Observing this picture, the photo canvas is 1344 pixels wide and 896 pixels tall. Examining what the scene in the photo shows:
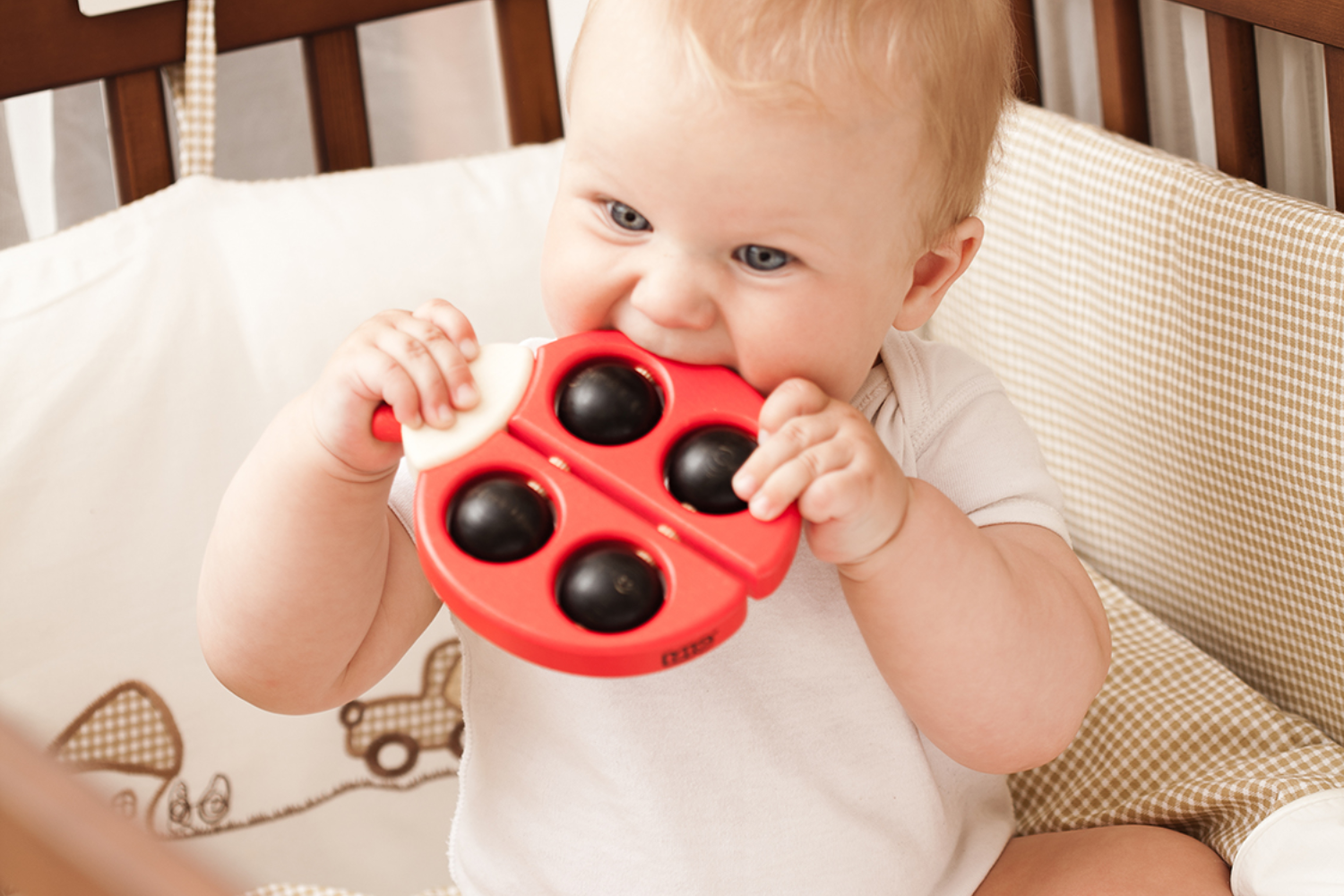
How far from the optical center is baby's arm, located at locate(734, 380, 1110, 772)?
479 millimetres

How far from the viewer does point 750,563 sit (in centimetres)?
46

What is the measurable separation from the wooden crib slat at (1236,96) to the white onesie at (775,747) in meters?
0.31

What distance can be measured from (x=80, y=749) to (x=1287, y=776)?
0.70 m

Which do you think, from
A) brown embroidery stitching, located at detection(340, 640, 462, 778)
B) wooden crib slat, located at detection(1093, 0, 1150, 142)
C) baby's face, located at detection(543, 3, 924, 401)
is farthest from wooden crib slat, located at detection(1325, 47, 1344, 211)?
brown embroidery stitching, located at detection(340, 640, 462, 778)

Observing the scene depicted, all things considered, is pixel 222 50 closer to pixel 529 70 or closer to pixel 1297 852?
pixel 529 70

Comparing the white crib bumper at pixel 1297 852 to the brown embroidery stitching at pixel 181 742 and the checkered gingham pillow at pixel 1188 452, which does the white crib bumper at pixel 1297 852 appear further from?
the brown embroidery stitching at pixel 181 742

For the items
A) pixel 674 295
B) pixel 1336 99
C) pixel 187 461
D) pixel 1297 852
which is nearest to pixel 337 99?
pixel 187 461

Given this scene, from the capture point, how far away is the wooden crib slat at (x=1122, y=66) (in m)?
0.90

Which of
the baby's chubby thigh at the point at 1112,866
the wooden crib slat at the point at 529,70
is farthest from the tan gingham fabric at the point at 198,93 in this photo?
the baby's chubby thigh at the point at 1112,866

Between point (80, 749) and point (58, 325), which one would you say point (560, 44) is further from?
point (80, 749)

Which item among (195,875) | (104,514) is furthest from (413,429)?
(104,514)

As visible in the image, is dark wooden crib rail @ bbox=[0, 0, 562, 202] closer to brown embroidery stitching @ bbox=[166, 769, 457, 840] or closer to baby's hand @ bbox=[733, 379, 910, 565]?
brown embroidery stitching @ bbox=[166, 769, 457, 840]

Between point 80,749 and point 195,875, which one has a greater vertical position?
point 195,875

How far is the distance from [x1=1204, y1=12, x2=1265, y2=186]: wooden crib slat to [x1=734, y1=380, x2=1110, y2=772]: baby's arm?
35cm
